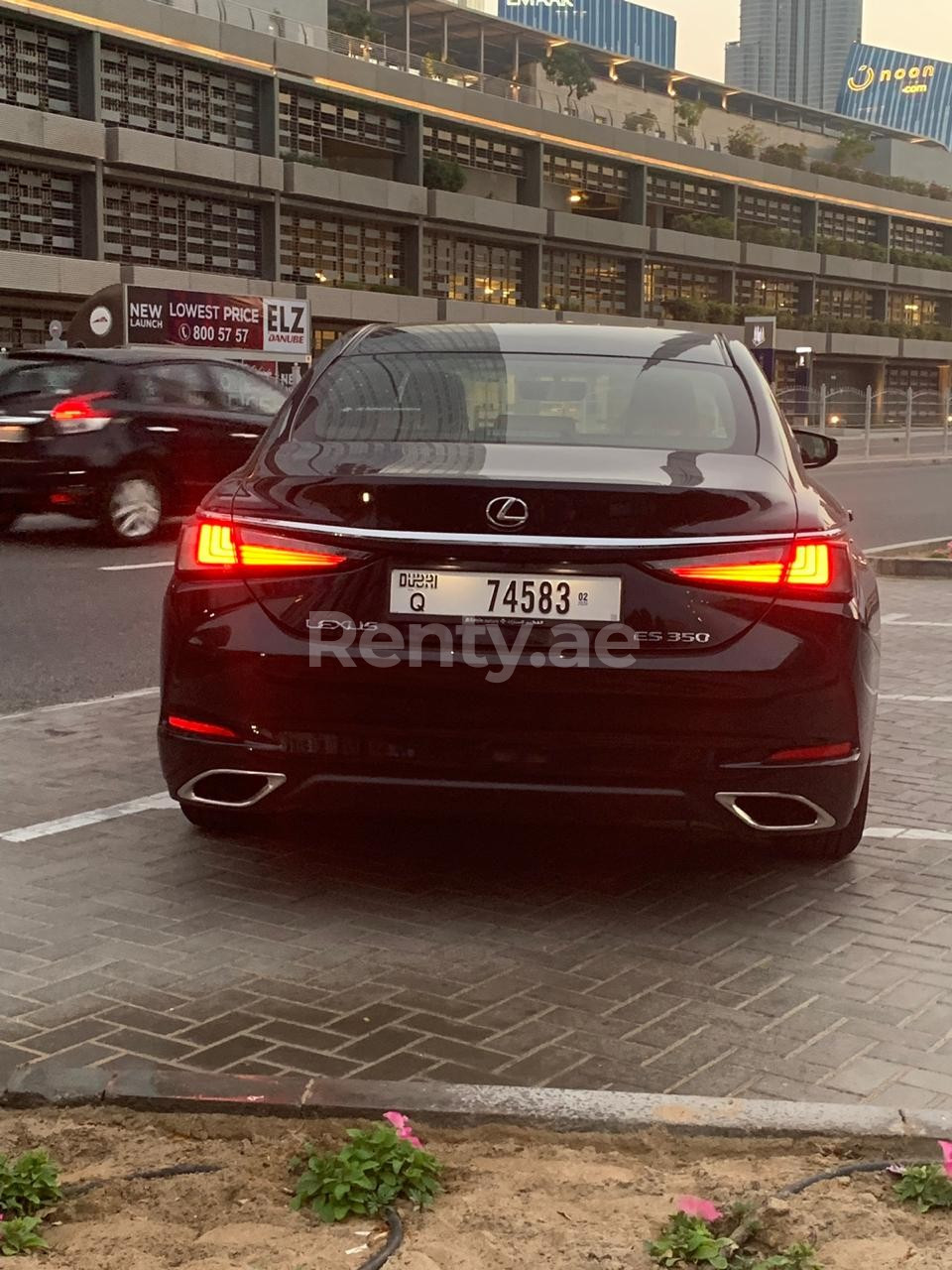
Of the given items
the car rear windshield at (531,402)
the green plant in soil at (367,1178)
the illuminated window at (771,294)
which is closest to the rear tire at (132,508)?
the car rear windshield at (531,402)

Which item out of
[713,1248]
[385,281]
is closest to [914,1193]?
[713,1248]

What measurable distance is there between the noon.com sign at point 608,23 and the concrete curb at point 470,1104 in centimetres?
15321

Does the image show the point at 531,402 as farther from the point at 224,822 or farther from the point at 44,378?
the point at 44,378

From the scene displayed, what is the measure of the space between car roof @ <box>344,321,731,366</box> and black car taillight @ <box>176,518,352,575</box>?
3.46ft

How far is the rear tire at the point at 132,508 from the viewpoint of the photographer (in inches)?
548

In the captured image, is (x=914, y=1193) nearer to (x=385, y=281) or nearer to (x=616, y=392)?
(x=616, y=392)

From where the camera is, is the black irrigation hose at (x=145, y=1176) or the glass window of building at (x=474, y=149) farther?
the glass window of building at (x=474, y=149)

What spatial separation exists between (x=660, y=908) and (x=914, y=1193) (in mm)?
1854

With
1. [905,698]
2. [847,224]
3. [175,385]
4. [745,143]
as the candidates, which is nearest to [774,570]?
[905,698]

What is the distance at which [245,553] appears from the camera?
14.4 ft

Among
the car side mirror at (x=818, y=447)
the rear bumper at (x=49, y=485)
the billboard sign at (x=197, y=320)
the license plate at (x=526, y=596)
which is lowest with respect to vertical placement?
the rear bumper at (x=49, y=485)

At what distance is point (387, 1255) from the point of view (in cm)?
261

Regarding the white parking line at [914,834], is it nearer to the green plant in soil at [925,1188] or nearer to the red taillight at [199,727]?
the red taillight at [199,727]

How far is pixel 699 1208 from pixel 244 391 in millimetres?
13002
